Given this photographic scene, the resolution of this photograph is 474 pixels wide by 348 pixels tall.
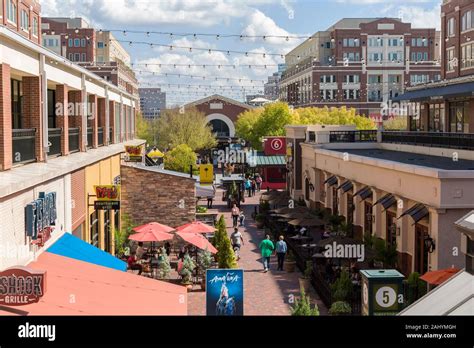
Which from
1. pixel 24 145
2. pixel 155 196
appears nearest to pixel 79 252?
pixel 24 145

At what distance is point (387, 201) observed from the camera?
23.9 m

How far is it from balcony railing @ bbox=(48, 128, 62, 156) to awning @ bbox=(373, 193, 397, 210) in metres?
10.9

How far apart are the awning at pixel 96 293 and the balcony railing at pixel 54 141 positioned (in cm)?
415

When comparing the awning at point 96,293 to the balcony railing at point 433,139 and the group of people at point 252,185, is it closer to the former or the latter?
the balcony railing at point 433,139

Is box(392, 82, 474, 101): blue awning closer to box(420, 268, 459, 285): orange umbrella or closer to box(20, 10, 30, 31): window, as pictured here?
box(420, 268, 459, 285): orange umbrella

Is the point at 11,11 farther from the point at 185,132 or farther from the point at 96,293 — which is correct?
the point at 96,293

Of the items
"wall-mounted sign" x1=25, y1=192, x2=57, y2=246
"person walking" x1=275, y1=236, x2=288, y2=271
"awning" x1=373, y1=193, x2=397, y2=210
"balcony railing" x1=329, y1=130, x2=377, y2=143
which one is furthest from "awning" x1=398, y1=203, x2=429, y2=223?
"balcony railing" x1=329, y1=130, x2=377, y2=143

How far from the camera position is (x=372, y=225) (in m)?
27.4

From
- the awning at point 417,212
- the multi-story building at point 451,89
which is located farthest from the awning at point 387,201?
the multi-story building at point 451,89

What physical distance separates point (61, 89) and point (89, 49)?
172ft

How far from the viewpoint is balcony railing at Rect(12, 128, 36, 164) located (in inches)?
513

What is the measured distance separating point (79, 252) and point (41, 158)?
6.88 ft

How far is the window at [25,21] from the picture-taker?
53.8 meters
